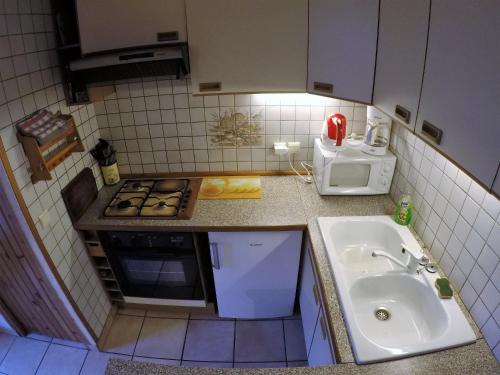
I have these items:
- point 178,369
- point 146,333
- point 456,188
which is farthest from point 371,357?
point 146,333

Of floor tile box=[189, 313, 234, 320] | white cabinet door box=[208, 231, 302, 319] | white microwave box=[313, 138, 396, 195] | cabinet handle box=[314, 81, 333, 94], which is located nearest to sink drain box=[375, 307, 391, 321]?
white cabinet door box=[208, 231, 302, 319]

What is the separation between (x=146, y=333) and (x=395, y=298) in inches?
64.4

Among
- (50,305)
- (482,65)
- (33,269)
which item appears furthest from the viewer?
(50,305)

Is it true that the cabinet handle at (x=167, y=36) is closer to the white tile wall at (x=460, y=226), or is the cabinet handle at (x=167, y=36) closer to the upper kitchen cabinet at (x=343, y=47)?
the upper kitchen cabinet at (x=343, y=47)

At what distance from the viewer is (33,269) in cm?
176

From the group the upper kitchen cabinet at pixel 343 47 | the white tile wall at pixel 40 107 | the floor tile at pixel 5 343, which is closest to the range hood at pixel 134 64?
the white tile wall at pixel 40 107

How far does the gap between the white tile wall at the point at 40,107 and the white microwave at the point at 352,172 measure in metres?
1.42

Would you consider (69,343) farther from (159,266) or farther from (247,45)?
(247,45)

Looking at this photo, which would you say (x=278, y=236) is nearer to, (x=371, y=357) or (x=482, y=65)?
(x=371, y=357)

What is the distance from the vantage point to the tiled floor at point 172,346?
2.07m

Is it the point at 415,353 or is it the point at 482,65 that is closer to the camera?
the point at 482,65

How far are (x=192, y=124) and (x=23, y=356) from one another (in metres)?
1.85

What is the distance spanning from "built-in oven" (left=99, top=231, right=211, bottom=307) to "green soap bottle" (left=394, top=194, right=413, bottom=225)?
110 centimetres

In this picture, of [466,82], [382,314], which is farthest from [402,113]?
[382,314]
